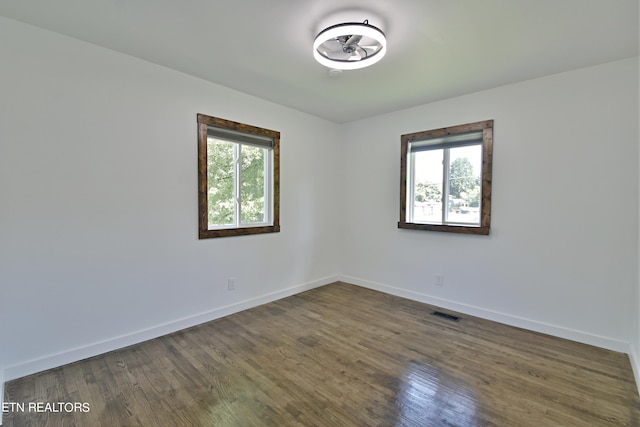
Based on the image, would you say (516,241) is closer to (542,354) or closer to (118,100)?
(542,354)

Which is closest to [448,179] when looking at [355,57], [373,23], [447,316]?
[447,316]

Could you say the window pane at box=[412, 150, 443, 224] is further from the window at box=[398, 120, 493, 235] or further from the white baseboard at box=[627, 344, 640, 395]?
the white baseboard at box=[627, 344, 640, 395]

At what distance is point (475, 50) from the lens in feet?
7.78

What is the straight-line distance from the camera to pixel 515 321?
9.99 feet

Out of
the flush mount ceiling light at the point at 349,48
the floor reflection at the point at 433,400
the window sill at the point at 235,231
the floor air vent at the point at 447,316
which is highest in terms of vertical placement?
the flush mount ceiling light at the point at 349,48

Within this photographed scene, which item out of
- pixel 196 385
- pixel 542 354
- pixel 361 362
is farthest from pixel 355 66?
pixel 542 354

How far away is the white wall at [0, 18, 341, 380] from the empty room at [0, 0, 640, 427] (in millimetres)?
15

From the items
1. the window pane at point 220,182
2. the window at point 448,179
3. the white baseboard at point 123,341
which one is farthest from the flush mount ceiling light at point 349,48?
the white baseboard at point 123,341

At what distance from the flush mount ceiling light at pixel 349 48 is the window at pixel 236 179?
4.65 feet

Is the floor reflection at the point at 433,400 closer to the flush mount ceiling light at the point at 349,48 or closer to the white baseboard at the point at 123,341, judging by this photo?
the white baseboard at the point at 123,341

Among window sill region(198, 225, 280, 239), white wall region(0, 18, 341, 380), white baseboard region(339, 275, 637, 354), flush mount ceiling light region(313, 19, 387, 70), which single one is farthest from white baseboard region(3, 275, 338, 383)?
flush mount ceiling light region(313, 19, 387, 70)

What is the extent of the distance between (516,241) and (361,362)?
2097 mm

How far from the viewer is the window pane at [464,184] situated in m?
3.37

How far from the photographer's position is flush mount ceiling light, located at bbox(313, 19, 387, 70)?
2.02 m
